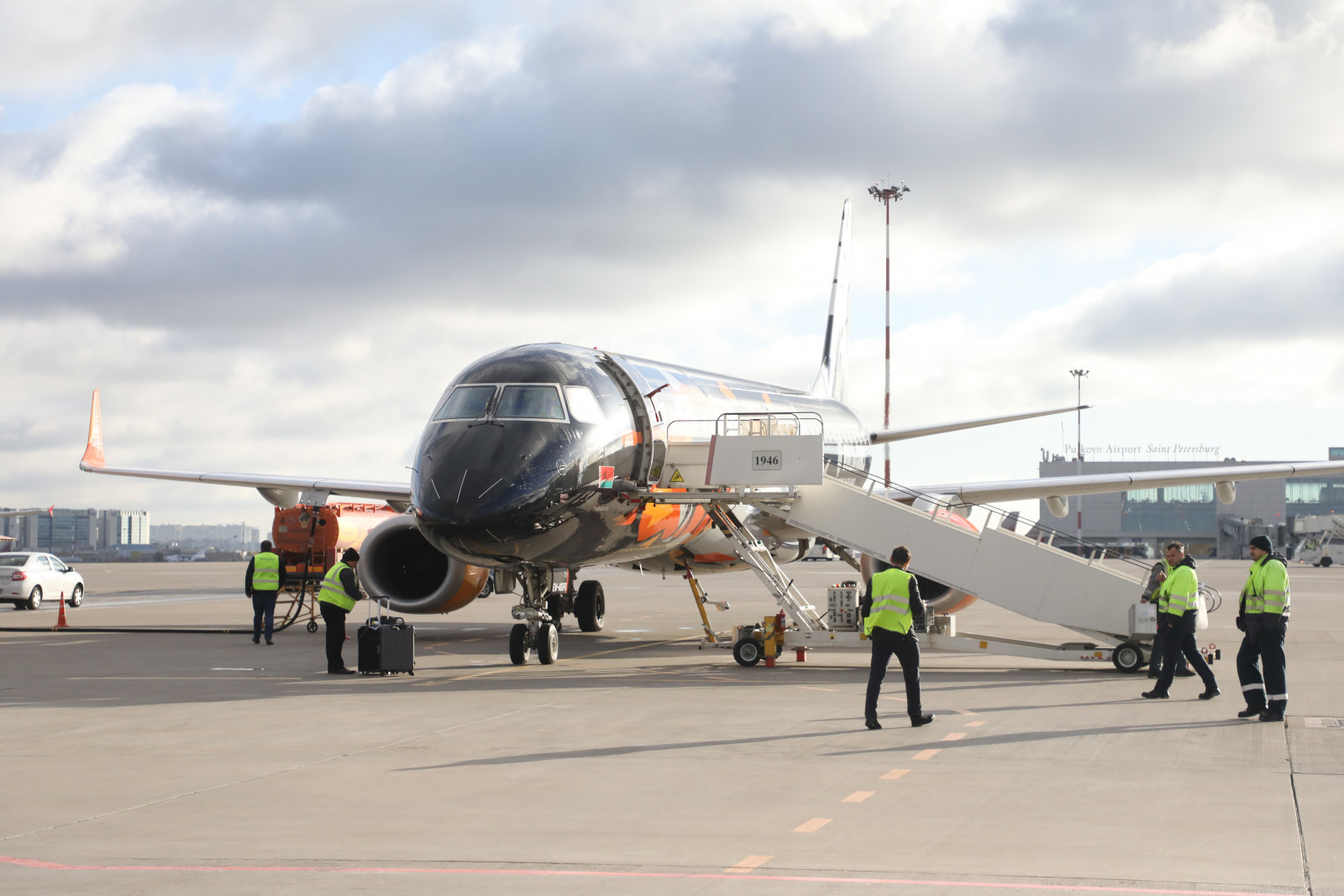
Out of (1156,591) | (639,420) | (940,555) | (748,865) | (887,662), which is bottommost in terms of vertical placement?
(748,865)

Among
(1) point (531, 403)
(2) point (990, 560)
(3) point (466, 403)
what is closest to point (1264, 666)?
(2) point (990, 560)

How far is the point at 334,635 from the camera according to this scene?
1647 cm

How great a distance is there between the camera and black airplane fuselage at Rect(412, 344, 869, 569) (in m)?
14.8

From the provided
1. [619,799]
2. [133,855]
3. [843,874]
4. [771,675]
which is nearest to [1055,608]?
[771,675]

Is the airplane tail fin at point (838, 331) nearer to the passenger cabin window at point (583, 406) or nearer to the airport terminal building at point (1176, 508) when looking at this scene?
the passenger cabin window at point (583, 406)

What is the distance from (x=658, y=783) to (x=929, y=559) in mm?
8990

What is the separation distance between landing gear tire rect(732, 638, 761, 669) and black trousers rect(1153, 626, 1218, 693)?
5.20m

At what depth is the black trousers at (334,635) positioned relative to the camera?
54.0 feet

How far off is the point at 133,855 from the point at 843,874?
12.3 feet

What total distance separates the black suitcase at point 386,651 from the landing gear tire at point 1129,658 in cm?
891

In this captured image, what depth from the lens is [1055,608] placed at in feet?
54.7

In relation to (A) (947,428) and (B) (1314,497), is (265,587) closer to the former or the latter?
(A) (947,428)

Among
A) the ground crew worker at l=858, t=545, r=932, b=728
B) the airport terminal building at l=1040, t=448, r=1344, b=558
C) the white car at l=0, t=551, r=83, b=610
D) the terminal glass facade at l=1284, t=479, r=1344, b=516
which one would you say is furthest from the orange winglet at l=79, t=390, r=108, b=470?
the terminal glass facade at l=1284, t=479, r=1344, b=516

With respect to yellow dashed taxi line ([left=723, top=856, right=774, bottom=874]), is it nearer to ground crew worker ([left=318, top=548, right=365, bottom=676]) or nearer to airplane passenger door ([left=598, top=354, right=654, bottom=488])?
airplane passenger door ([left=598, top=354, right=654, bottom=488])
